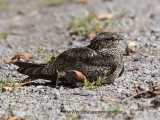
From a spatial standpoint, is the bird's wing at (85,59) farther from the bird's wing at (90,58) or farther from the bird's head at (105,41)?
the bird's head at (105,41)

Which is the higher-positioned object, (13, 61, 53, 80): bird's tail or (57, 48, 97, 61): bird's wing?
(57, 48, 97, 61): bird's wing

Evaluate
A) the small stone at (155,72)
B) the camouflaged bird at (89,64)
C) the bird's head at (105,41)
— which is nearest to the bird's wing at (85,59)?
the camouflaged bird at (89,64)

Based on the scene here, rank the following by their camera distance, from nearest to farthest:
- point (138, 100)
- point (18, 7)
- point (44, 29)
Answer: point (138, 100) → point (44, 29) → point (18, 7)

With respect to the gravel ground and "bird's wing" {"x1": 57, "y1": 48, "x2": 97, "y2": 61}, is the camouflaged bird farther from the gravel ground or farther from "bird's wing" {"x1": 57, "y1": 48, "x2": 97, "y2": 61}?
the gravel ground

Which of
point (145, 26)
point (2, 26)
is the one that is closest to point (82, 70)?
point (145, 26)

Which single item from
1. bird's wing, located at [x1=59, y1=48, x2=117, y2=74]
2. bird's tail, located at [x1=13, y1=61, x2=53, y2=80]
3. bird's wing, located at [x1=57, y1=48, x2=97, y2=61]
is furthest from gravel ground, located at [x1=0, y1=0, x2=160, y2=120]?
bird's wing, located at [x1=57, y1=48, x2=97, y2=61]

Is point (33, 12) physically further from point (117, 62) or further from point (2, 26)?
point (117, 62)
